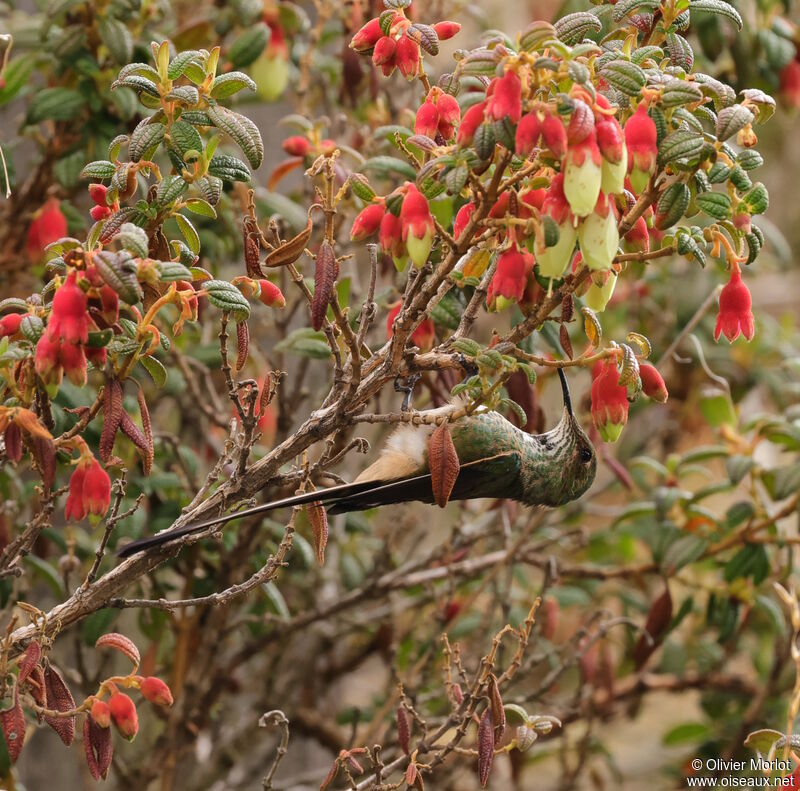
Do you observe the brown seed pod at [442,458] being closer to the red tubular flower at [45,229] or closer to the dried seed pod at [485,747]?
the dried seed pod at [485,747]

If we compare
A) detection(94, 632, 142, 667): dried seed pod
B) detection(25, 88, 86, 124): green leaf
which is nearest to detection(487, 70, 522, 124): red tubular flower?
detection(94, 632, 142, 667): dried seed pod

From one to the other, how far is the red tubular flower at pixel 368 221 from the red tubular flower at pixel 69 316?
0.30 meters

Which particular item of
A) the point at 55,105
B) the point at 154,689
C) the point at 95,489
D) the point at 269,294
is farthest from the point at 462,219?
the point at 55,105

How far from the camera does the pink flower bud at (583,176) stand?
0.86 m

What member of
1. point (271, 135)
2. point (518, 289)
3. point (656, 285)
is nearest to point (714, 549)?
point (656, 285)

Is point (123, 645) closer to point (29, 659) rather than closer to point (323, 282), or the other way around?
point (29, 659)

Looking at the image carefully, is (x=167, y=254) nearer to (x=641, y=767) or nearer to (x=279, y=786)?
(x=279, y=786)

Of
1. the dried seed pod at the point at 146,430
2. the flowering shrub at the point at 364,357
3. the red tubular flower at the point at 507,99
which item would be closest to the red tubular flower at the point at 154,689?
the flowering shrub at the point at 364,357

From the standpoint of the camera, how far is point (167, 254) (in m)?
1.11

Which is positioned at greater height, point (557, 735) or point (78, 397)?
point (78, 397)

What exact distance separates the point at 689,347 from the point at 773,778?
1239mm

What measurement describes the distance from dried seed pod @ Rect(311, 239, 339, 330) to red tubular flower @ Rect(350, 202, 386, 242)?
0.05 meters

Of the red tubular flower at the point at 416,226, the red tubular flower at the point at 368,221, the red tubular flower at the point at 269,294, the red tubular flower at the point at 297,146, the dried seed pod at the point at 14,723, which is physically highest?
the red tubular flower at the point at 416,226

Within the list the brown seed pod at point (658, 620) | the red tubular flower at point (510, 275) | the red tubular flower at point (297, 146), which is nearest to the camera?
the red tubular flower at point (510, 275)
